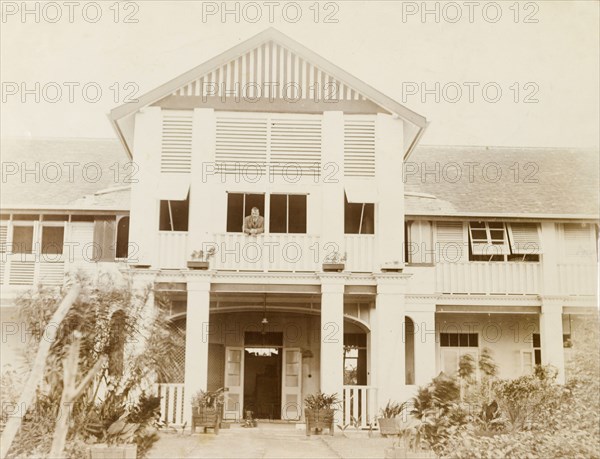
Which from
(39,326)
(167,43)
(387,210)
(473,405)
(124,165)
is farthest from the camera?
(387,210)

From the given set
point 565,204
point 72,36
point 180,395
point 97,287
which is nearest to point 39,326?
point 97,287

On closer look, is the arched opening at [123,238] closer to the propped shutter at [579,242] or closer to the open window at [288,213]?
the open window at [288,213]

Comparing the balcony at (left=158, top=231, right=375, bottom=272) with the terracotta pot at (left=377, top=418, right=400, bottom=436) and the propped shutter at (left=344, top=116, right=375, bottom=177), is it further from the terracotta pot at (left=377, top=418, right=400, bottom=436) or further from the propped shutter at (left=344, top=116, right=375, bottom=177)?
the terracotta pot at (left=377, top=418, right=400, bottom=436)

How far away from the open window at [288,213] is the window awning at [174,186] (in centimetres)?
153

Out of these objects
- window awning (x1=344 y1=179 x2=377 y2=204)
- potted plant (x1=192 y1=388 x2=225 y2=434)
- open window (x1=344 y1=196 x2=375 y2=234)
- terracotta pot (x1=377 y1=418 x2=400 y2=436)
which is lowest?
terracotta pot (x1=377 y1=418 x2=400 y2=436)

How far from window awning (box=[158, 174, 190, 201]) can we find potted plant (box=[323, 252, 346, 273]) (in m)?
2.39

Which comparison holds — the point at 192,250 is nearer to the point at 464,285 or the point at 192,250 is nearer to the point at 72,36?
the point at 72,36

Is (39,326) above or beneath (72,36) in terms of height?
beneath

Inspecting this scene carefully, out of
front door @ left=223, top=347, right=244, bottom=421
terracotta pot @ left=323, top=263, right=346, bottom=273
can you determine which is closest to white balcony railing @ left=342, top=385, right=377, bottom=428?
terracotta pot @ left=323, top=263, right=346, bottom=273

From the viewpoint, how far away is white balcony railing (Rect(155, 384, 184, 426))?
9664 mm

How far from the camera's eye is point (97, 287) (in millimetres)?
8805

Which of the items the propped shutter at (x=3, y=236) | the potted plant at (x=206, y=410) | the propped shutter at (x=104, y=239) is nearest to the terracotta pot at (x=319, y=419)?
the potted plant at (x=206, y=410)

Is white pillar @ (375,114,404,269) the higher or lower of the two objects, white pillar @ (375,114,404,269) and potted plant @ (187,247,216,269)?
the higher

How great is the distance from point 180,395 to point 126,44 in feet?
15.1
